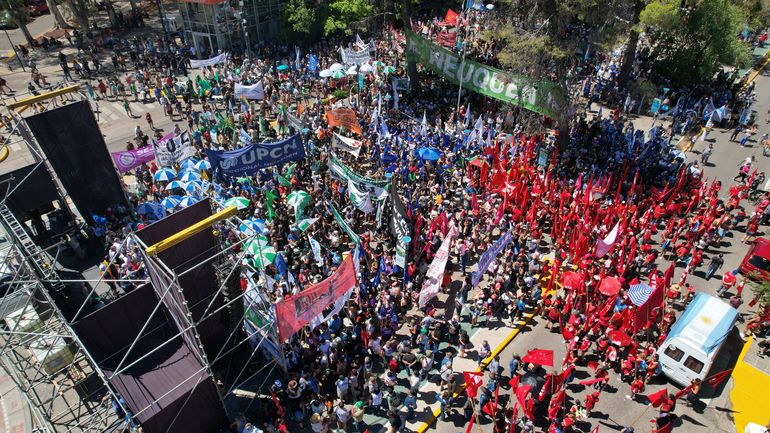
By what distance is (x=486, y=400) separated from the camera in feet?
42.3

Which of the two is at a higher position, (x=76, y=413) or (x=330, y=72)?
(x=330, y=72)

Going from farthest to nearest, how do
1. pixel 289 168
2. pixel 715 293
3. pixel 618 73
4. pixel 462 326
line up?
pixel 618 73 < pixel 289 168 < pixel 715 293 < pixel 462 326

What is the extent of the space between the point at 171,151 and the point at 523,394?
59.5ft

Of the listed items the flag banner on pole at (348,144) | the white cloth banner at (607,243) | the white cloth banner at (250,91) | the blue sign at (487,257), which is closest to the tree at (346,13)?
the white cloth banner at (250,91)

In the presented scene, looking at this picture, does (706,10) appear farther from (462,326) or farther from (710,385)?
(462,326)

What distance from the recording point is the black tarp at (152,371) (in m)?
11.2

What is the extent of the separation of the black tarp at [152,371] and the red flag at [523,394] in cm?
790

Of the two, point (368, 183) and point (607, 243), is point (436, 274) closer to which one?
point (368, 183)

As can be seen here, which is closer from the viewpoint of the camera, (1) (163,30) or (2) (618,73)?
(2) (618,73)

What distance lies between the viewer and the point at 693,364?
44.3 feet

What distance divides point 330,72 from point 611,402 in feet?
81.9

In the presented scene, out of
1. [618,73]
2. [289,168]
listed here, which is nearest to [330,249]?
[289,168]

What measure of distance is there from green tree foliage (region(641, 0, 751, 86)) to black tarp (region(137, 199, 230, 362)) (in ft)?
95.0

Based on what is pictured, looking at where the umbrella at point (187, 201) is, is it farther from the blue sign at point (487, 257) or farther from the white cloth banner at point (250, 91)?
the blue sign at point (487, 257)
